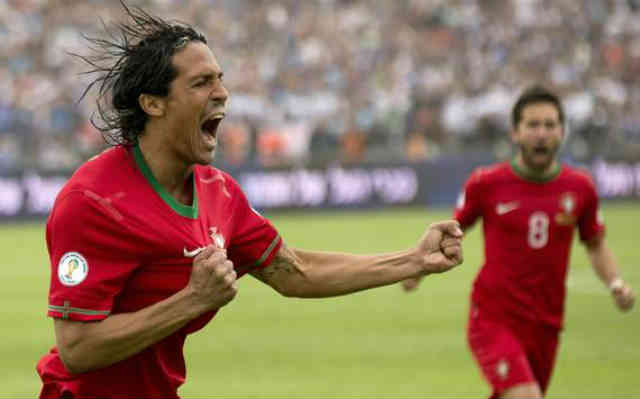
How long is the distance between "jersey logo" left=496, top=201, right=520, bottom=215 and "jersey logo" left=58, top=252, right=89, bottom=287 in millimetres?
3973

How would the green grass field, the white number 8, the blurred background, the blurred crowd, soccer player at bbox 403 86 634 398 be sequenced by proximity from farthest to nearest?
the blurred crowd < the blurred background < the green grass field < the white number 8 < soccer player at bbox 403 86 634 398

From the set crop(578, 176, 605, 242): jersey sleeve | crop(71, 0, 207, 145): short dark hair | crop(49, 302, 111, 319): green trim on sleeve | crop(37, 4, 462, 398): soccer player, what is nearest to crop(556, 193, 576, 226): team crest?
crop(578, 176, 605, 242): jersey sleeve

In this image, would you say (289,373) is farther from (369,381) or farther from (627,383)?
(627,383)

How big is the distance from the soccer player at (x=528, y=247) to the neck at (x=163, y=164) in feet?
9.57

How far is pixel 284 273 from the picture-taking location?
16.5 feet

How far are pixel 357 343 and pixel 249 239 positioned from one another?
271 inches

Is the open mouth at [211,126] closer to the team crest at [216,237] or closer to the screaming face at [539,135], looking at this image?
the team crest at [216,237]

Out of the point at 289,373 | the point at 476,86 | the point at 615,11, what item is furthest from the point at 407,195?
the point at 289,373

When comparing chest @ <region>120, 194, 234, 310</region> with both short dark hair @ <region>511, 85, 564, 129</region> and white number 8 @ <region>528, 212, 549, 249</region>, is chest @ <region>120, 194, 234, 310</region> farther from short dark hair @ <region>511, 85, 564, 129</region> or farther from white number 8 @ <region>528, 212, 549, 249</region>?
short dark hair @ <region>511, 85, 564, 129</region>

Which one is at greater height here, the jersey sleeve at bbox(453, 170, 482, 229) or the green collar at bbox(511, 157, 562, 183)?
the green collar at bbox(511, 157, 562, 183)

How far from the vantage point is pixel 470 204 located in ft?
24.9

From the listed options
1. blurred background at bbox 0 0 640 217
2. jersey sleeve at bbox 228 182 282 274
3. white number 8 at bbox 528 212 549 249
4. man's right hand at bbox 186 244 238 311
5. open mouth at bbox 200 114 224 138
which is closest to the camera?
man's right hand at bbox 186 244 238 311

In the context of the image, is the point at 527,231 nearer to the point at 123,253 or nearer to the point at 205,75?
the point at 205,75

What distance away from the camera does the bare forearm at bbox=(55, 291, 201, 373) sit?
402cm
